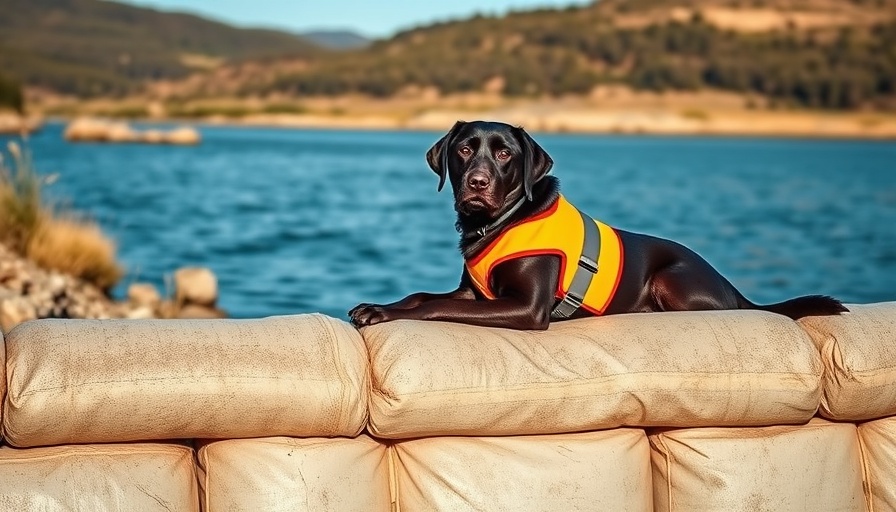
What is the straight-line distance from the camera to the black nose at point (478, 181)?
486 cm

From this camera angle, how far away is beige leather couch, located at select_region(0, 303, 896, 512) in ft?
12.0

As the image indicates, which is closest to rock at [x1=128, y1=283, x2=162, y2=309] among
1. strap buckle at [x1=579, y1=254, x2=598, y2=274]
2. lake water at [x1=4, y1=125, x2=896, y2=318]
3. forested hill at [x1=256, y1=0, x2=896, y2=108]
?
lake water at [x1=4, y1=125, x2=896, y2=318]

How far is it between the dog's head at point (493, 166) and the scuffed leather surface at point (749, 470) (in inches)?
47.0

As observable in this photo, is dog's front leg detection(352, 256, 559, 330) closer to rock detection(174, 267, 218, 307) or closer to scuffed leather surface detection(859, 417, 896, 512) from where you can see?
scuffed leather surface detection(859, 417, 896, 512)

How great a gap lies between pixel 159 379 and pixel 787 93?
119 metres

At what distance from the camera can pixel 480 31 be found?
498 feet

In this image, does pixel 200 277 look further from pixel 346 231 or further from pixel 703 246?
pixel 703 246

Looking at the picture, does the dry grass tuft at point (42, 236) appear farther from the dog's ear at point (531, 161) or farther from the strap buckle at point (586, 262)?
the strap buckle at point (586, 262)

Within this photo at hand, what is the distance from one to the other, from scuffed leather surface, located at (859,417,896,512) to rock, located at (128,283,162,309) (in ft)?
30.3

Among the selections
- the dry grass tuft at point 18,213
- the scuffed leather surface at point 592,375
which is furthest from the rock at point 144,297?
the scuffed leather surface at point 592,375

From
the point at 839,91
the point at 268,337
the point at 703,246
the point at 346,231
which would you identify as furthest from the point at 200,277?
the point at 839,91

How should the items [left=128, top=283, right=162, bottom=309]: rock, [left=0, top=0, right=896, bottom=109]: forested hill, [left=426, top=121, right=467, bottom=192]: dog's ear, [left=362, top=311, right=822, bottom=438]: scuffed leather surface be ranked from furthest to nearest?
[left=0, top=0, right=896, bottom=109]: forested hill
[left=128, top=283, right=162, bottom=309]: rock
[left=426, top=121, right=467, bottom=192]: dog's ear
[left=362, top=311, right=822, bottom=438]: scuffed leather surface

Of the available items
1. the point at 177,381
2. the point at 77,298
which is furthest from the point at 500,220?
the point at 77,298

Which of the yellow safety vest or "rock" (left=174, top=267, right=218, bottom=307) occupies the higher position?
the yellow safety vest
